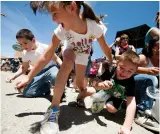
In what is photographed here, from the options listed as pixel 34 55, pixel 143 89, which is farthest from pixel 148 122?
pixel 34 55

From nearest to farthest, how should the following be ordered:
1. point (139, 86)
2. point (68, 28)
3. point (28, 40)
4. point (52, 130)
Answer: point (52, 130) < point (68, 28) < point (139, 86) < point (28, 40)

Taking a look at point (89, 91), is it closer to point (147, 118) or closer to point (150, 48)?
point (147, 118)

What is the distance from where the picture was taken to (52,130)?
1229mm

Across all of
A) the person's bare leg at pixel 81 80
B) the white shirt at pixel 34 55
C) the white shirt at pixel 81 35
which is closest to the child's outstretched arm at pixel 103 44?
the white shirt at pixel 81 35

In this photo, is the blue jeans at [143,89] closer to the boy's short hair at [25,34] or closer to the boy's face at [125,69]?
the boy's face at [125,69]

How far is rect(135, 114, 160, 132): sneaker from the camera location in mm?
1606

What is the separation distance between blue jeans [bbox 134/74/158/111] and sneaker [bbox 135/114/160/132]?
153mm

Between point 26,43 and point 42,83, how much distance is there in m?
0.62

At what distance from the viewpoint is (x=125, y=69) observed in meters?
1.65

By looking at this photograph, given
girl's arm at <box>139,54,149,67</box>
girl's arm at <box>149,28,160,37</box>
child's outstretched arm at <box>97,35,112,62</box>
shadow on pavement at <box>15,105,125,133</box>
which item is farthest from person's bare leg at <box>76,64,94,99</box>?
girl's arm at <box>149,28,160,37</box>

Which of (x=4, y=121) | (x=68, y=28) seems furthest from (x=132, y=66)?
(x=4, y=121)

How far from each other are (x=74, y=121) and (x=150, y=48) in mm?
1209

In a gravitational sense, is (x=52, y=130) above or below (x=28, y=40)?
below

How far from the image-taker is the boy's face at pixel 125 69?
1.62 m
